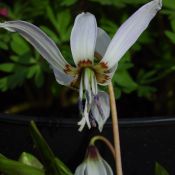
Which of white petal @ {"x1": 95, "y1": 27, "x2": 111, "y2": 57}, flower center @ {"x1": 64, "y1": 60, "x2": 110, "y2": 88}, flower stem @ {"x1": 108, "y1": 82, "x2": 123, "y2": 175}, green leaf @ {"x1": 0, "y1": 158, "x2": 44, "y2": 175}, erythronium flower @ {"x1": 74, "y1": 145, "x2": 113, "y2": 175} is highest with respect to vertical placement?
white petal @ {"x1": 95, "y1": 27, "x2": 111, "y2": 57}

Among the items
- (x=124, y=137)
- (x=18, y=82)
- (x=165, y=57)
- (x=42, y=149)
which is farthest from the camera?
(x=165, y=57)

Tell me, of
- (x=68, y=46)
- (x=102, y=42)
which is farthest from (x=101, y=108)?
(x=68, y=46)

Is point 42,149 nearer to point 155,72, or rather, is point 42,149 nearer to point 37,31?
point 37,31

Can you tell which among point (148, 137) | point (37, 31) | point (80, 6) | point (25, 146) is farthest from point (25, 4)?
point (37, 31)

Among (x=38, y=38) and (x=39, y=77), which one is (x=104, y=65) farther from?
(x=39, y=77)

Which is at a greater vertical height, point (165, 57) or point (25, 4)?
point (25, 4)

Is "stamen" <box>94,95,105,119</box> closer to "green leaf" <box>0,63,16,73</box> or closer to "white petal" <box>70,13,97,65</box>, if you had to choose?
"white petal" <box>70,13,97,65</box>

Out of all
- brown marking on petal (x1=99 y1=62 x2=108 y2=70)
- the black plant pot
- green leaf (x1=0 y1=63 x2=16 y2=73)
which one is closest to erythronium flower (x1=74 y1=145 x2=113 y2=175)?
brown marking on petal (x1=99 y1=62 x2=108 y2=70)

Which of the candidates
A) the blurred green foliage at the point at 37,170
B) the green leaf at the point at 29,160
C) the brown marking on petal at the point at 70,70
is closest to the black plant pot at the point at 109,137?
the green leaf at the point at 29,160
